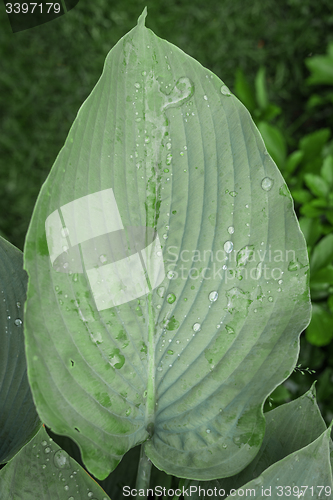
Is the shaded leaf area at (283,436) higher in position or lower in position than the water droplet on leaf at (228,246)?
lower

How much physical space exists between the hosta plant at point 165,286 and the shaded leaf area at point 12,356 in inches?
3.1

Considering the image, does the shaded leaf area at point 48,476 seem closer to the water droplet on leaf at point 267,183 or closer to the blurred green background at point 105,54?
the water droplet on leaf at point 267,183

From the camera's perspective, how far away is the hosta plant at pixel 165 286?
450 millimetres

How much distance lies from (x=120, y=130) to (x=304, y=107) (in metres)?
1.32

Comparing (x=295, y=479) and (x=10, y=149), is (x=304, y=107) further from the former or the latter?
(x=295, y=479)

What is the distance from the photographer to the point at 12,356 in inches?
21.4

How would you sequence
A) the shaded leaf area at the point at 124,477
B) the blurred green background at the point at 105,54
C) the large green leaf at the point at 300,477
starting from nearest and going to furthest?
the large green leaf at the point at 300,477
the shaded leaf area at the point at 124,477
the blurred green background at the point at 105,54

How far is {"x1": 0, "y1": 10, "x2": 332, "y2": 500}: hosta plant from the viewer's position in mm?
450

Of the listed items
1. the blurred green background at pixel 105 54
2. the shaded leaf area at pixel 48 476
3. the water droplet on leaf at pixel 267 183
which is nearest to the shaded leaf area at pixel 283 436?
the shaded leaf area at pixel 48 476

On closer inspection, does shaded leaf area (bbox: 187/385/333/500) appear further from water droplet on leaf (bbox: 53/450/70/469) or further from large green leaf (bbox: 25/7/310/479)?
water droplet on leaf (bbox: 53/450/70/469)

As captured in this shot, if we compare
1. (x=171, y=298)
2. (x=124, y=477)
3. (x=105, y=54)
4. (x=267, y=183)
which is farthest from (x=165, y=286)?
(x=105, y=54)

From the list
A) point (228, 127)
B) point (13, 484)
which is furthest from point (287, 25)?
point (13, 484)

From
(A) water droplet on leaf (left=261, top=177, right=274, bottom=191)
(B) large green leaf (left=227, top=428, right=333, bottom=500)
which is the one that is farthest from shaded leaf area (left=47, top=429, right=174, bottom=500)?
(A) water droplet on leaf (left=261, top=177, right=274, bottom=191)

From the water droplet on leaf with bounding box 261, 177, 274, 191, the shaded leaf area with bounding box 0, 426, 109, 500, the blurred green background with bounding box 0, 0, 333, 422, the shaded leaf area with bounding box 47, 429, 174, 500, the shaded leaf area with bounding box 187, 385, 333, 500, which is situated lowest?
the shaded leaf area with bounding box 47, 429, 174, 500
